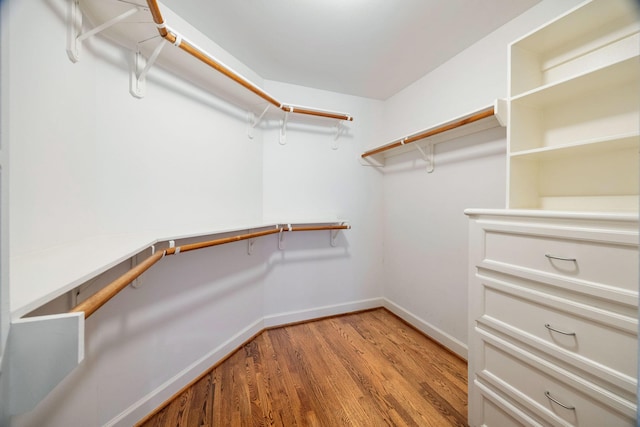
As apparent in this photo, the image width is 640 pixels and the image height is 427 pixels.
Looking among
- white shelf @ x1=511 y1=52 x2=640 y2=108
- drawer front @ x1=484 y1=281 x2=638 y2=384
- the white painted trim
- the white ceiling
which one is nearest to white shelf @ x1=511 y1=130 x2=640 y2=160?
white shelf @ x1=511 y1=52 x2=640 y2=108

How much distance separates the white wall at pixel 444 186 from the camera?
1.50 meters

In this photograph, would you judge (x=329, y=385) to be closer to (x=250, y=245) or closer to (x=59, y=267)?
(x=250, y=245)

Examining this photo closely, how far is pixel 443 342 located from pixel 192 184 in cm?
219

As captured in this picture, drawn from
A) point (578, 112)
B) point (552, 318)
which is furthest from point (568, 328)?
point (578, 112)

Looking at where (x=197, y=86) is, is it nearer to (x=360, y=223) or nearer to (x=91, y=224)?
(x=91, y=224)

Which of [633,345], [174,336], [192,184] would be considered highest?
[192,184]

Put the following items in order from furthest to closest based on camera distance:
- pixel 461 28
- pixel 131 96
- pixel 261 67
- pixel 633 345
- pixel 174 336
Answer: pixel 261 67 < pixel 461 28 < pixel 174 336 < pixel 131 96 < pixel 633 345

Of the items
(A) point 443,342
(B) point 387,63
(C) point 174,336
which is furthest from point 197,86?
(A) point 443,342

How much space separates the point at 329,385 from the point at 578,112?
1.98 meters

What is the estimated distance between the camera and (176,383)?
1.35m

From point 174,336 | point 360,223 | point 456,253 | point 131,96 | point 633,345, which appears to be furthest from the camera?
point 360,223

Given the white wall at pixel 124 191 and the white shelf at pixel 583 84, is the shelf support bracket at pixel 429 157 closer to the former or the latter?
the white shelf at pixel 583 84

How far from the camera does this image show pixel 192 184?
1.46 m

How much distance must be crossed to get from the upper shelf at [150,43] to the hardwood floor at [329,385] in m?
1.72
